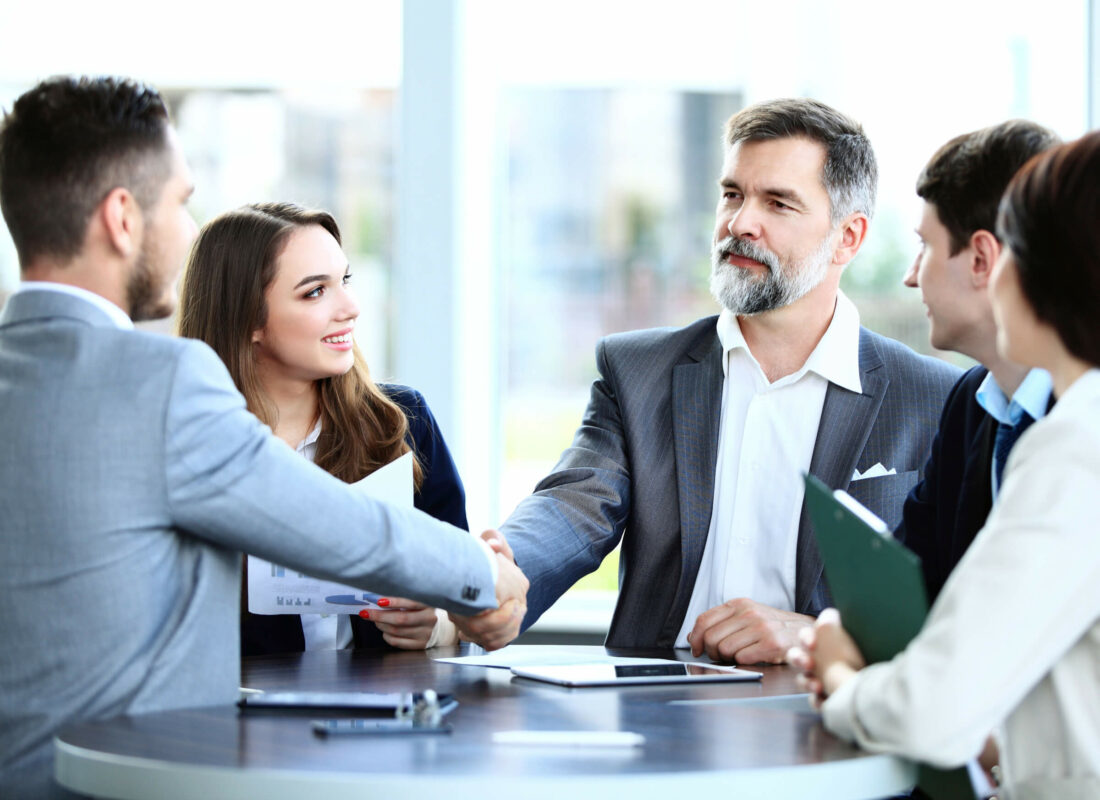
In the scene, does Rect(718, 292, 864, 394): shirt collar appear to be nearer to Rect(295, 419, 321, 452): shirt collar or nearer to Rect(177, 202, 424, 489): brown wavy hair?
Rect(177, 202, 424, 489): brown wavy hair

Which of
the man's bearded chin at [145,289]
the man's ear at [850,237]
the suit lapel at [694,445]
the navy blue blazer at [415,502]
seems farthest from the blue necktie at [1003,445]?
the man's bearded chin at [145,289]

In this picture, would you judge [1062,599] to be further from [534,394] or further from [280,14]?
[280,14]

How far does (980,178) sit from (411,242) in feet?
7.57

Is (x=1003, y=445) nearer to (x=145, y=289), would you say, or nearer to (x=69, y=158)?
(x=145, y=289)

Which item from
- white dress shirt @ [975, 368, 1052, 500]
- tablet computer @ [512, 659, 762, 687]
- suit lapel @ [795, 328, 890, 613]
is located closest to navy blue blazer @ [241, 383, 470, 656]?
tablet computer @ [512, 659, 762, 687]

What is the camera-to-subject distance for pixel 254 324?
2674 millimetres

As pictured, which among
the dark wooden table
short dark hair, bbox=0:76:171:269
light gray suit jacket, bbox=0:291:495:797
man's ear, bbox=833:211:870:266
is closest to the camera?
the dark wooden table

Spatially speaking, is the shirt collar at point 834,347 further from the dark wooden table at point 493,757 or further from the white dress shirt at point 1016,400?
the dark wooden table at point 493,757

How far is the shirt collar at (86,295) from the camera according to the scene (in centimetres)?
151

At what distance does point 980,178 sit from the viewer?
1999mm

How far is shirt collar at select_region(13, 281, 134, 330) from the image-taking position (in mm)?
1507

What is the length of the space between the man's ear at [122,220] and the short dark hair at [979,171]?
1.31 meters

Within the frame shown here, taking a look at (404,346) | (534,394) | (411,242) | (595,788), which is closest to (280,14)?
(411,242)

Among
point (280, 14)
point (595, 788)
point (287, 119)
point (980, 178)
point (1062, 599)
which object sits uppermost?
point (280, 14)
